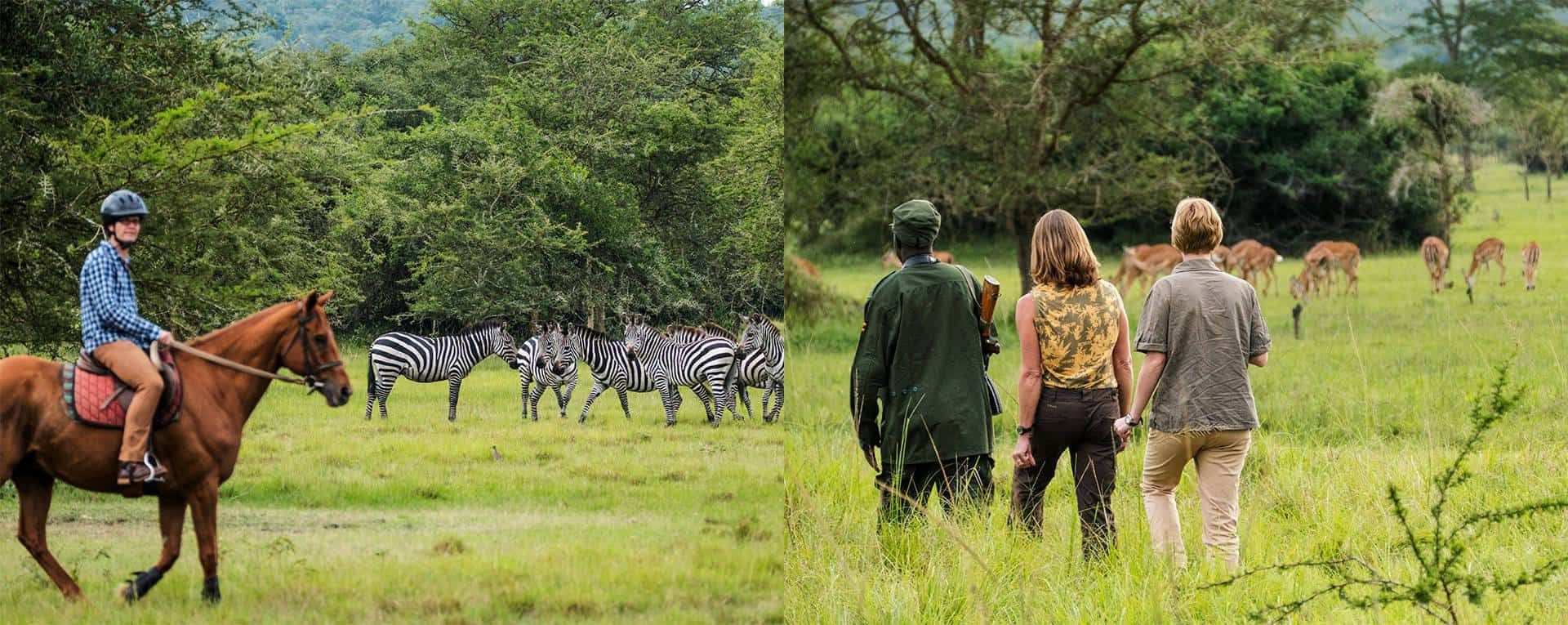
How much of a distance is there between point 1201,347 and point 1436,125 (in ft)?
50.0

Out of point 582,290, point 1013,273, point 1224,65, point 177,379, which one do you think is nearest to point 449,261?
point 582,290

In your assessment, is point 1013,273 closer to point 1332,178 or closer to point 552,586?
point 1332,178

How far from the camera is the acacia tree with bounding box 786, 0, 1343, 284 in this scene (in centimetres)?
1427

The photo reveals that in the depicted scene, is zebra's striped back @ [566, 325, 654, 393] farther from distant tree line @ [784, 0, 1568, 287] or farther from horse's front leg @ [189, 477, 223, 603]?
distant tree line @ [784, 0, 1568, 287]

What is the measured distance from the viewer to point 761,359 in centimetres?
338

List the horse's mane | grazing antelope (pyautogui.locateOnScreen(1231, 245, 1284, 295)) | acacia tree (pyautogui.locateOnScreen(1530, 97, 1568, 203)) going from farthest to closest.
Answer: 1. grazing antelope (pyautogui.locateOnScreen(1231, 245, 1284, 295))
2. acacia tree (pyautogui.locateOnScreen(1530, 97, 1568, 203))
3. the horse's mane

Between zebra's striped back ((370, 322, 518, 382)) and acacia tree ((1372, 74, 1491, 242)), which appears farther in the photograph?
acacia tree ((1372, 74, 1491, 242))

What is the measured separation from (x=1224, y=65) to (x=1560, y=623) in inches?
484

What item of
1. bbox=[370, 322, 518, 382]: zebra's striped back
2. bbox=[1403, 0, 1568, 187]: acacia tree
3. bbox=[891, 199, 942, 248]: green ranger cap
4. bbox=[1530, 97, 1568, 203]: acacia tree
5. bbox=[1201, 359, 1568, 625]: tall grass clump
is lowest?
bbox=[1201, 359, 1568, 625]: tall grass clump

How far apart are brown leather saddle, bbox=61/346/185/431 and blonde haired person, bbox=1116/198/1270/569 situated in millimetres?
3085

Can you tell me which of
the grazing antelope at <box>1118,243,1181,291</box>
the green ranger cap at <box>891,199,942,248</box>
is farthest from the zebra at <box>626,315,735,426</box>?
the grazing antelope at <box>1118,243,1181,291</box>

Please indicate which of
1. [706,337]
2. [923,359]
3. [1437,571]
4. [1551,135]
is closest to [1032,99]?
[1551,135]

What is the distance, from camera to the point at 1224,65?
15.5 metres

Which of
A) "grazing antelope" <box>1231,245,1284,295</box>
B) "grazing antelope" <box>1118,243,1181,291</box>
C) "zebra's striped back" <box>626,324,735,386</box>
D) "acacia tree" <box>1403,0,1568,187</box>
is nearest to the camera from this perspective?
"zebra's striped back" <box>626,324,735,386</box>
